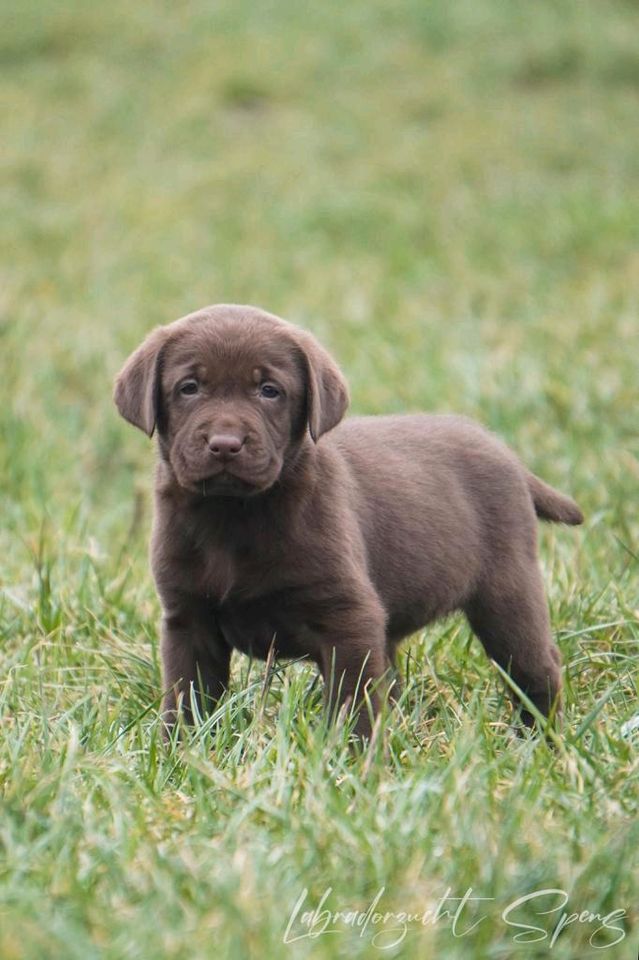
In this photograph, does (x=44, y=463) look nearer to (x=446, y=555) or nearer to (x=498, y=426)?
(x=498, y=426)

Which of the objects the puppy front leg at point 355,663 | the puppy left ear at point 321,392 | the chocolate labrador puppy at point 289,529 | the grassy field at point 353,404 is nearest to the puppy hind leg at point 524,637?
the chocolate labrador puppy at point 289,529

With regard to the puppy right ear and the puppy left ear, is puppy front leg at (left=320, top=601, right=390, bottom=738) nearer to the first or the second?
the puppy left ear

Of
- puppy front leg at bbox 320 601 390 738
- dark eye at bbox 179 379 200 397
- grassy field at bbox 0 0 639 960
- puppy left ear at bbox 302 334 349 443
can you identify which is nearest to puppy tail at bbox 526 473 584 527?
grassy field at bbox 0 0 639 960

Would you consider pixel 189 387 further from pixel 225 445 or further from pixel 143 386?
pixel 225 445

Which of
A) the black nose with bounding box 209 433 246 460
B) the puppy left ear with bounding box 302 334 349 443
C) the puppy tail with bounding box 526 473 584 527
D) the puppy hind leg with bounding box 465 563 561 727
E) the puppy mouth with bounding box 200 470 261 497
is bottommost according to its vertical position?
the puppy hind leg with bounding box 465 563 561 727

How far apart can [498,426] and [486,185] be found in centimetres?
736

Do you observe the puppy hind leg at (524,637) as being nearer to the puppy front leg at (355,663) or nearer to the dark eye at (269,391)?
the puppy front leg at (355,663)

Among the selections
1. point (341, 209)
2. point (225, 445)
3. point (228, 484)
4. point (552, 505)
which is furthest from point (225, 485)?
point (341, 209)

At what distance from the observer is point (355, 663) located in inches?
149

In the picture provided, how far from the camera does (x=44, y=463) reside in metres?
7.27

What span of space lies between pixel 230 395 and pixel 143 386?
266 mm

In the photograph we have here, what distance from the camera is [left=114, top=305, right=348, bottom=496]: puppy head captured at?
3693 mm

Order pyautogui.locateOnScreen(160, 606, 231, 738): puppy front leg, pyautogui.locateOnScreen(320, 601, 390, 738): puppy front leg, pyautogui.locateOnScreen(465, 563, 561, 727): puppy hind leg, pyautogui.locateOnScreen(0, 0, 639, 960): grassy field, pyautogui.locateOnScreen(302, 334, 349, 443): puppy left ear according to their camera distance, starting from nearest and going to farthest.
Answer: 1. pyautogui.locateOnScreen(0, 0, 639, 960): grassy field
2. pyautogui.locateOnScreen(320, 601, 390, 738): puppy front leg
3. pyautogui.locateOnScreen(302, 334, 349, 443): puppy left ear
4. pyautogui.locateOnScreen(160, 606, 231, 738): puppy front leg
5. pyautogui.locateOnScreen(465, 563, 561, 727): puppy hind leg

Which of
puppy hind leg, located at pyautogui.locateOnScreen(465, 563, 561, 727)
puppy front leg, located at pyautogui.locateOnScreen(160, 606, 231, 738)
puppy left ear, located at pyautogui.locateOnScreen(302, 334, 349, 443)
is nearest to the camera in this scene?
puppy left ear, located at pyautogui.locateOnScreen(302, 334, 349, 443)
